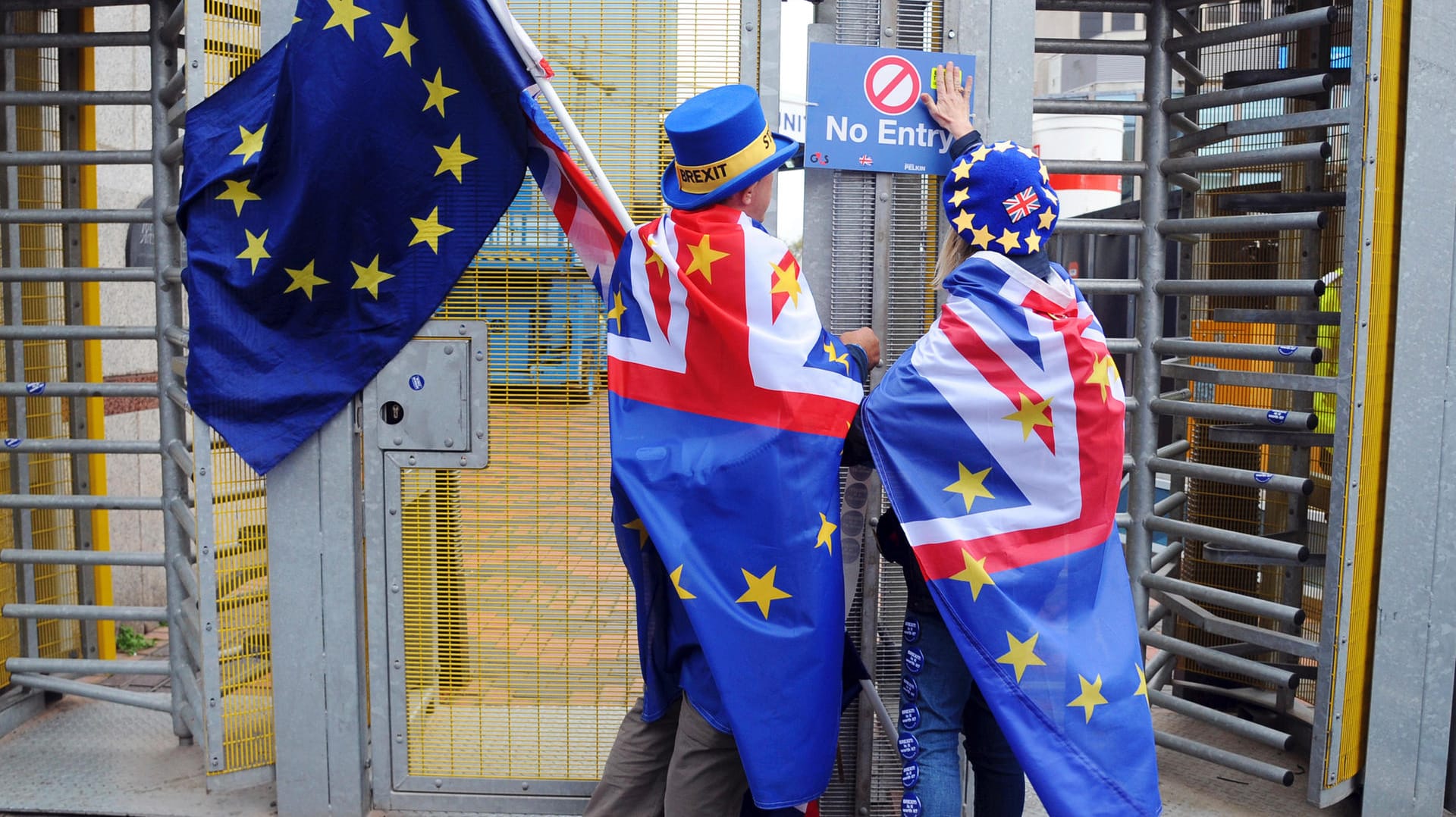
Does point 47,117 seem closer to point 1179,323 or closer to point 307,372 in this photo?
point 307,372

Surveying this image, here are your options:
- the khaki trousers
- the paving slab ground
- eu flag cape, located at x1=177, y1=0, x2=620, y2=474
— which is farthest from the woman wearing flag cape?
the paving slab ground

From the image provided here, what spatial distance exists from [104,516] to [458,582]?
2532mm

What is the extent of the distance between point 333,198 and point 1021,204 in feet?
6.74

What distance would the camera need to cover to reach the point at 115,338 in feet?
14.7

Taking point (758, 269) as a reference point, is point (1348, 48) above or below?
above

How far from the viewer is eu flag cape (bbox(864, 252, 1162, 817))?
9.59ft

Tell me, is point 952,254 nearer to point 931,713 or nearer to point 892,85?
point 892,85

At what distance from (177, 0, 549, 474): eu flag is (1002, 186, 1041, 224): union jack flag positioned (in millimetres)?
1401

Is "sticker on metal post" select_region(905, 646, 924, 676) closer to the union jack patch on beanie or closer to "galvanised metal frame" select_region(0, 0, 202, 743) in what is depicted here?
the union jack patch on beanie

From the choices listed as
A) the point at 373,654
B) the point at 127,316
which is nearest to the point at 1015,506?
the point at 373,654

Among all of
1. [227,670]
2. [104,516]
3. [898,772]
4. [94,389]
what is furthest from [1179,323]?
[104,516]

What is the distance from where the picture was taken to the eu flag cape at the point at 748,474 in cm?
295

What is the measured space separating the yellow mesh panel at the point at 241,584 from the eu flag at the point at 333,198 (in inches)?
7.2

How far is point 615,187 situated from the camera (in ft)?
12.0
